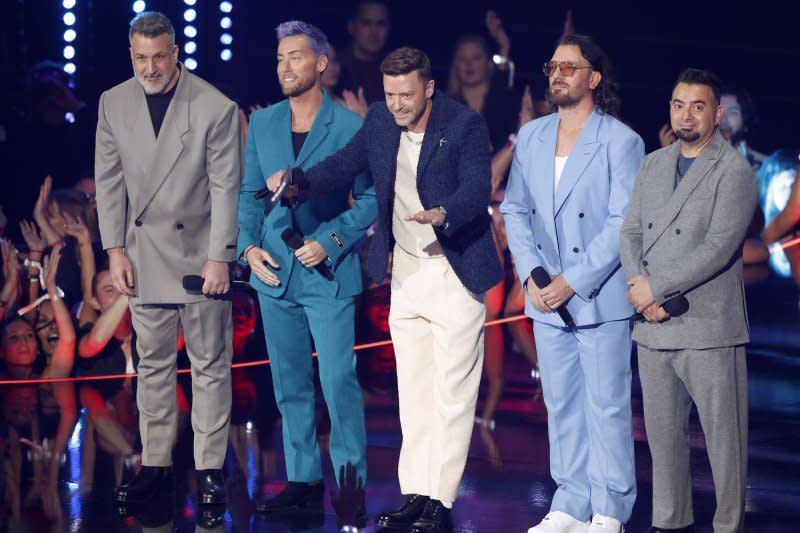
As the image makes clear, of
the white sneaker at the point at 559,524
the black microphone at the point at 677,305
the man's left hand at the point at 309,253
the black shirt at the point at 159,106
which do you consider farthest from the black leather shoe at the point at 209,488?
the black microphone at the point at 677,305

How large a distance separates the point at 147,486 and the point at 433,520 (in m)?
1.21

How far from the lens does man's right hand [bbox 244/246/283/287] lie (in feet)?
14.7

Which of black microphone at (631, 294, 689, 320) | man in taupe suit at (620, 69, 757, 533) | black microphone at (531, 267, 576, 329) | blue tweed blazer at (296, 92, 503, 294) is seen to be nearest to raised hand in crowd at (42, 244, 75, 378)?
blue tweed blazer at (296, 92, 503, 294)

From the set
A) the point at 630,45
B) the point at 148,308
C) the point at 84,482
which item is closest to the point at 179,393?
the point at 84,482

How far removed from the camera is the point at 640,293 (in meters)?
3.94

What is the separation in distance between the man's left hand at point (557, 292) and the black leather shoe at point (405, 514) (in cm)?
85

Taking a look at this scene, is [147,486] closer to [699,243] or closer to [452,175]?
[452,175]

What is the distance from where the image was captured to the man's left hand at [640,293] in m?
3.92

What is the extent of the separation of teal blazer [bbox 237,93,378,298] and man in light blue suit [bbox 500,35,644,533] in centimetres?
66

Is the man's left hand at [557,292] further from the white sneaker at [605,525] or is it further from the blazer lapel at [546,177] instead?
the white sneaker at [605,525]

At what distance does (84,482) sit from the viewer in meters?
4.98

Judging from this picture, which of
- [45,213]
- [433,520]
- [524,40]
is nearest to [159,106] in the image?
[433,520]

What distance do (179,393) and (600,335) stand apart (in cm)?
332

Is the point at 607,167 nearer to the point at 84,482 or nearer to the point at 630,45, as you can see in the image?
the point at 84,482
